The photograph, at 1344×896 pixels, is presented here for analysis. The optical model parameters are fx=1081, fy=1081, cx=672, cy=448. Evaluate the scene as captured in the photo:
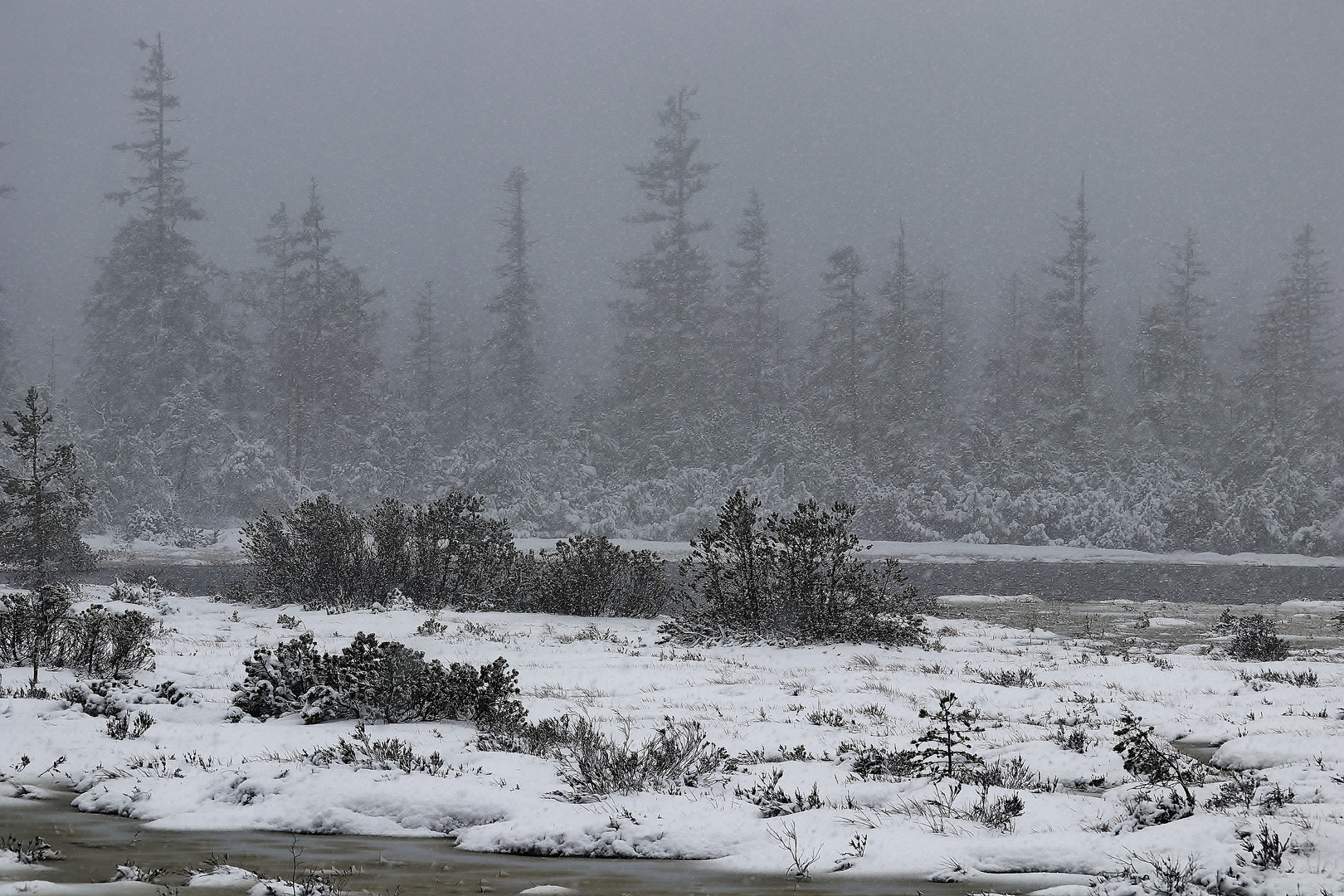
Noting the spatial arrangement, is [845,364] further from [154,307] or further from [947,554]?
[154,307]

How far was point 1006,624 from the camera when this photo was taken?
17.5 m

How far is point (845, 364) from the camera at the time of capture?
52.9 metres

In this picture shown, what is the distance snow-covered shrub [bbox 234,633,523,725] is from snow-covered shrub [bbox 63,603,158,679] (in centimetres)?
190

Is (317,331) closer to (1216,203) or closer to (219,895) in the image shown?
(219,895)

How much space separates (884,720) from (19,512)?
17.1m

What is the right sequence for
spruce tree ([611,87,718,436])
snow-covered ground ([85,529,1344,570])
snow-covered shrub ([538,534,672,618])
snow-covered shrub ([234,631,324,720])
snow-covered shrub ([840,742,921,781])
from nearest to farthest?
snow-covered shrub ([840,742,921,781]) < snow-covered shrub ([234,631,324,720]) < snow-covered shrub ([538,534,672,618]) < snow-covered ground ([85,529,1344,570]) < spruce tree ([611,87,718,436])

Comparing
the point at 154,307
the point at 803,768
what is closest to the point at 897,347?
the point at 154,307

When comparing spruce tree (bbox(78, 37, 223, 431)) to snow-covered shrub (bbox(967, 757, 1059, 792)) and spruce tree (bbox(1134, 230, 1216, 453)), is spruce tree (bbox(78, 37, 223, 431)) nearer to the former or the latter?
spruce tree (bbox(1134, 230, 1216, 453))

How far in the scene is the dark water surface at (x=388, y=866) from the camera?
14.7 ft

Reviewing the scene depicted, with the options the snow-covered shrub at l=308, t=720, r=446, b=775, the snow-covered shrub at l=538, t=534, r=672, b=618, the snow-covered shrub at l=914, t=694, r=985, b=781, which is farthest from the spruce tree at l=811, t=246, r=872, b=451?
the snow-covered shrub at l=308, t=720, r=446, b=775

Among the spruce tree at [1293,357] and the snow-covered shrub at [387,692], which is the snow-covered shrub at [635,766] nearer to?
the snow-covered shrub at [387,692]

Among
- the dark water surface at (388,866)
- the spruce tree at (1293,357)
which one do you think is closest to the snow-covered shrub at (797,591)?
the dark water surface at (388,866)

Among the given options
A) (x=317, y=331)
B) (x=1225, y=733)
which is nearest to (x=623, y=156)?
(x=317, y=331)

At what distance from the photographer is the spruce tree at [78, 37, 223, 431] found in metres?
50.3
